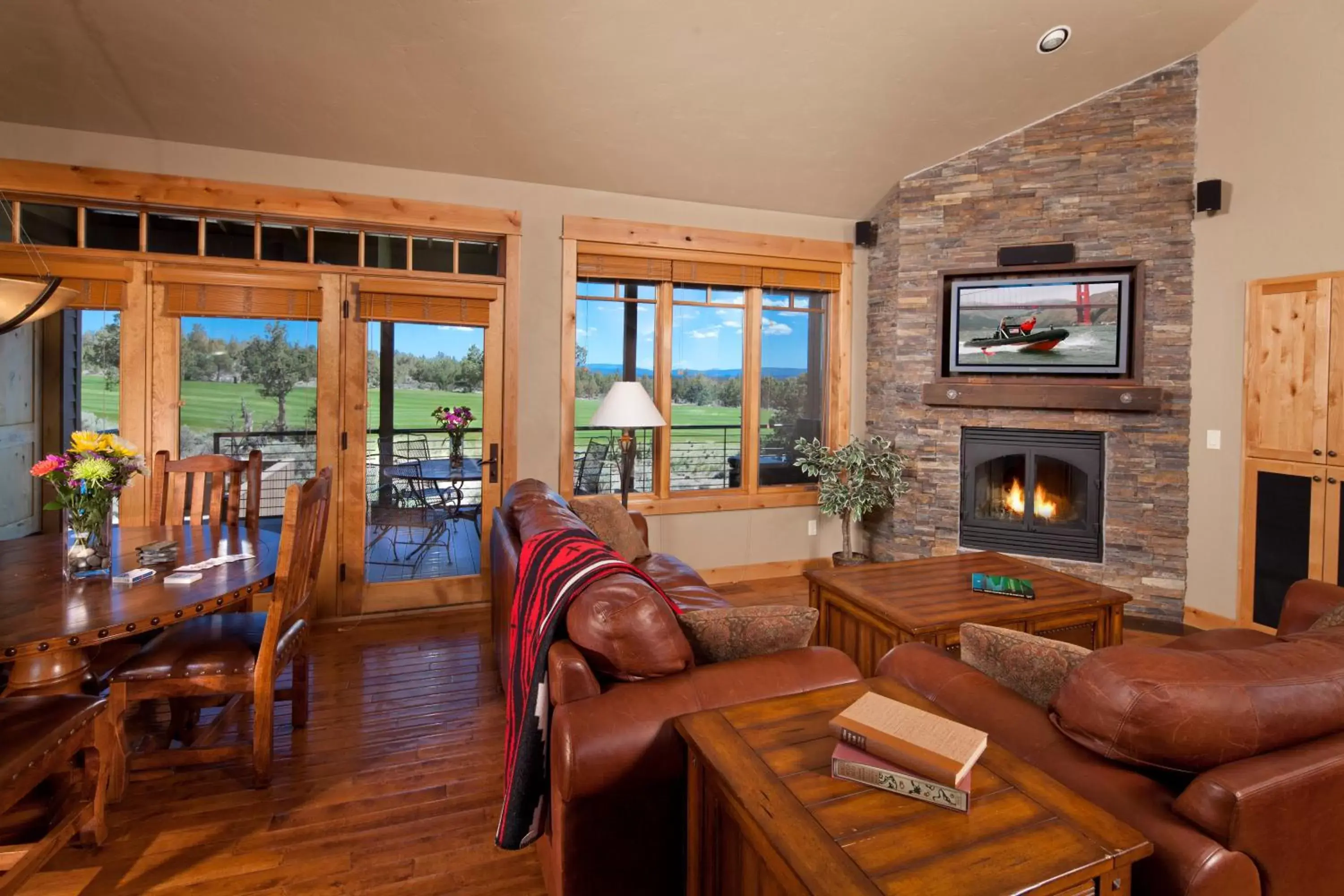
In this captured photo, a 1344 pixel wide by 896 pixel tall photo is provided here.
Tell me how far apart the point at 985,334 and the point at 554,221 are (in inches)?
121

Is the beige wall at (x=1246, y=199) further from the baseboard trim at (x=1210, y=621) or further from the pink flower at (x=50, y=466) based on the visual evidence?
the pink flower at (x=50, y=466)

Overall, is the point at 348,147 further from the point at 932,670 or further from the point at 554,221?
the point at 932,670

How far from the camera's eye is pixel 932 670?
173cm

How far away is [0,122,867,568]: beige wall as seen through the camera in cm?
367

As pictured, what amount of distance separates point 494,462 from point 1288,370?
15.6 feet

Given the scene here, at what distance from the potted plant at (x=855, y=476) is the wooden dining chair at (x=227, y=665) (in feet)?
11.4

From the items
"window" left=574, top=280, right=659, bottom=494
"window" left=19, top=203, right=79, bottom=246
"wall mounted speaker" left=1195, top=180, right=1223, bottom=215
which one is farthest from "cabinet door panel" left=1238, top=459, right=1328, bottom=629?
"window" left=19, top=203, right=79, bottom=246

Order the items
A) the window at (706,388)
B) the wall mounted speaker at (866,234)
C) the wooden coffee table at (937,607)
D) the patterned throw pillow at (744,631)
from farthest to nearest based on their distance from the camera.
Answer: the wall mounted speaker at (866,234) → the window at (706,388) → the wooden coffee table at (937,607) → the patterned throw pillow at (744,631)

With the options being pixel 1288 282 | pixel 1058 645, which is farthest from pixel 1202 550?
pixel 1058 645

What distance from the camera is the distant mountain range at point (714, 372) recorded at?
4766 millimetres

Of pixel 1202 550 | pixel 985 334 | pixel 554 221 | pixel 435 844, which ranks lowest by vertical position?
pixel 435 844

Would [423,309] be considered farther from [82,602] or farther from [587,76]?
[82,602]

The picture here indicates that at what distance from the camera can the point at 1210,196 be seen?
4.09 meters

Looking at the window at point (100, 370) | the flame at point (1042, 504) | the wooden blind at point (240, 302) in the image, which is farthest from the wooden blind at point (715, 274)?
the window at point (100, 370)
